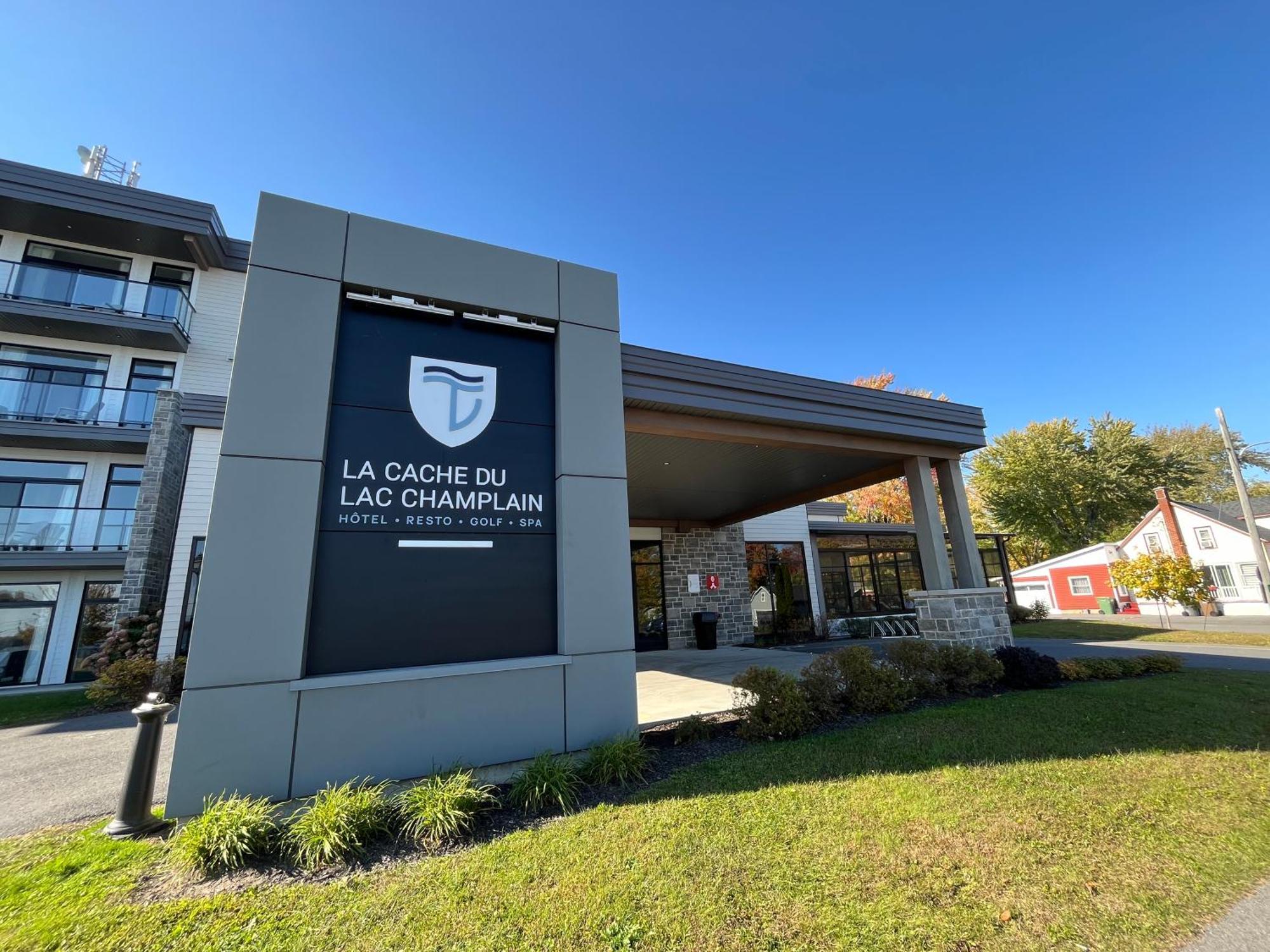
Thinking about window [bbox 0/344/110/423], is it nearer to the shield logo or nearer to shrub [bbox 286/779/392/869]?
the shield logo

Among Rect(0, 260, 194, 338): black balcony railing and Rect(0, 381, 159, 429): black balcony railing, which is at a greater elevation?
Rect(0, 260, 194, 338): black balcony railing

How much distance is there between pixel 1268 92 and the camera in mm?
9016

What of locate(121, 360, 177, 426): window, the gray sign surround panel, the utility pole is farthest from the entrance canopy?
the utility pole

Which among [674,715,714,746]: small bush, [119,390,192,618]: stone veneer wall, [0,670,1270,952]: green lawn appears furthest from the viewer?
[119,390,192,618]: stone veneer wall

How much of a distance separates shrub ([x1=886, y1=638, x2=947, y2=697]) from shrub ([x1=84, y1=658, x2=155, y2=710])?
11610mm

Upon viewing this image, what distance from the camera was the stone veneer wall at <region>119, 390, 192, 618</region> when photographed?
10031 mm

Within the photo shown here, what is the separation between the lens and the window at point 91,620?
34.3 ft

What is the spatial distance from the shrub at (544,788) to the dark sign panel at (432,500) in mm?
1000

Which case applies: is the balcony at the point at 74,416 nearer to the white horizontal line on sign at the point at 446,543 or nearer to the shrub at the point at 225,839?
the white horizontal line on sign at the point at 446,543

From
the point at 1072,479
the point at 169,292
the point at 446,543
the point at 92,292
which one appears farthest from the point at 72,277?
the point at 1072,479

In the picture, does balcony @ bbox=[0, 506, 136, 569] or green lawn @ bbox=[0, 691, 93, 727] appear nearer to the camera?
green lawn @ bbox=[0, 691, 93, 727]

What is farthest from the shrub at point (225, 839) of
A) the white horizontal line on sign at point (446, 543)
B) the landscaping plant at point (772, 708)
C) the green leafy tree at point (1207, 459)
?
the green leafy tree at point (1207, 459)

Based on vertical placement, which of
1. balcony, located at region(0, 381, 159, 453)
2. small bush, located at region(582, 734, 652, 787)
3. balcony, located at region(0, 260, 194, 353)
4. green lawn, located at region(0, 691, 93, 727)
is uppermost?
balcony, located at region(0, 260, 194, 353)

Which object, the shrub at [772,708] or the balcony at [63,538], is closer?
the shrub at [772,708]
